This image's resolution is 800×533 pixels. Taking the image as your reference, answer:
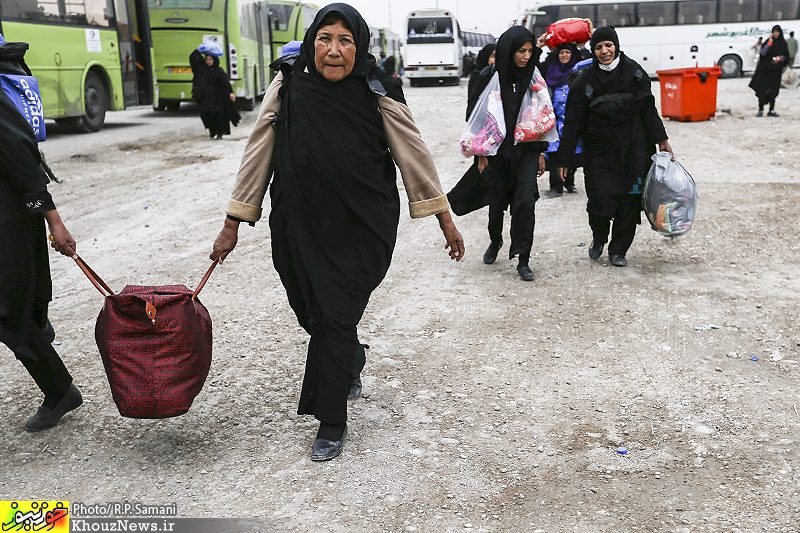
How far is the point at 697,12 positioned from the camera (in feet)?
91.3

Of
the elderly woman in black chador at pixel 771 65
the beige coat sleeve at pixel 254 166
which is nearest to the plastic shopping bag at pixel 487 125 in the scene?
the beige coat sleeve at pixel 254 166

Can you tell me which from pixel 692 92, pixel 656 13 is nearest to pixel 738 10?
pixel 656 13

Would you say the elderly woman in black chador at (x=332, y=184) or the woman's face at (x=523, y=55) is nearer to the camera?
the elderly woman in black chador at (x=332, y=184)

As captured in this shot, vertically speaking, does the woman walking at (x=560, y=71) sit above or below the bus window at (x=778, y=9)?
below

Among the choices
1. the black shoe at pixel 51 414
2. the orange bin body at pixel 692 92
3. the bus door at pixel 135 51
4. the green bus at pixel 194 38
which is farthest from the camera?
the green bus at pixel 194 38

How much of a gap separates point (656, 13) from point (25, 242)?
28113mm

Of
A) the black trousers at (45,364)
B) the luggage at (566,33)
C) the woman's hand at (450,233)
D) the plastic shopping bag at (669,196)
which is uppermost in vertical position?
the luggage at (566,33)

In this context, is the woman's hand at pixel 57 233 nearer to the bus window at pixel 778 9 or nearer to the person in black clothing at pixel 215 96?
the person in black clothing at pixel 215 96

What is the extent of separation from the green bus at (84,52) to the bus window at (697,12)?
19.1 m

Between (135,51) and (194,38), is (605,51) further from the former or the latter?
(135,51)

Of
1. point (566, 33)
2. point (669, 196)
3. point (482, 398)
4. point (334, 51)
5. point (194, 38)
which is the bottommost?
point (482, 398)

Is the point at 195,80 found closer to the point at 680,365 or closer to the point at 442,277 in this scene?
the point at 442,277

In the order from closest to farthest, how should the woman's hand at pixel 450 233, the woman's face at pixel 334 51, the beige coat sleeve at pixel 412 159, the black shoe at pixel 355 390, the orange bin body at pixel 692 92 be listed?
the woman's face at pixel 334 51
the beige coat sleeve at pixel 412 159
the woman's hand at pixel 450 233
the black shoe at pixel 355 390
the orange bin body at pixel 692 92

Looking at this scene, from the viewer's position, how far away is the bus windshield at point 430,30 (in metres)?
31.0
